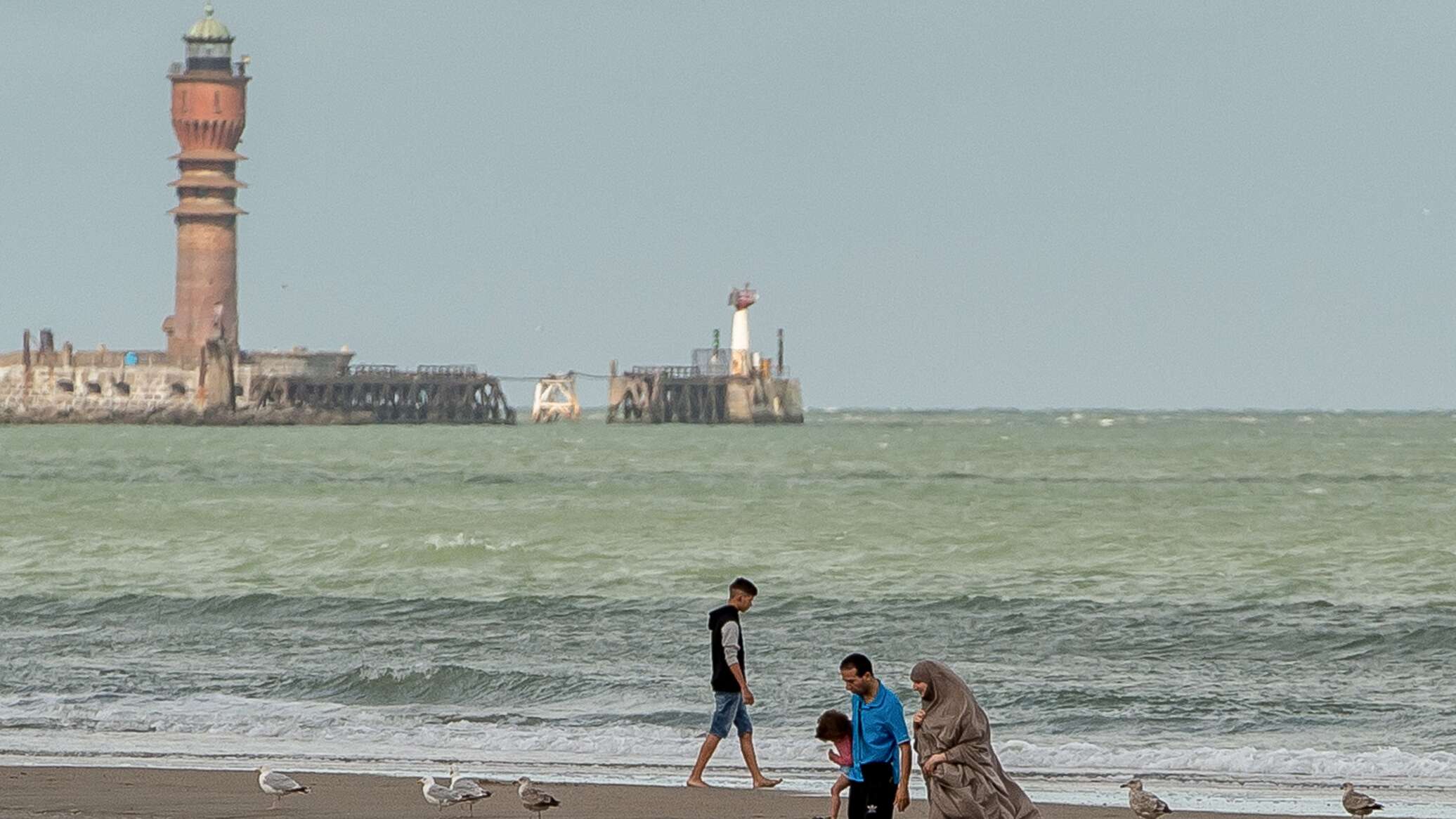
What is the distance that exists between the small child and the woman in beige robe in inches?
23.3

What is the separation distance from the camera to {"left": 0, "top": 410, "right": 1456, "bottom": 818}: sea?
13.4 m

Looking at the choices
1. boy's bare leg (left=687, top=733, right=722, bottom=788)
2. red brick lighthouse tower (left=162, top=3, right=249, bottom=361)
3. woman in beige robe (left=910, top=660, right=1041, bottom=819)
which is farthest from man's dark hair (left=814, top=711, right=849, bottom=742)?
red brick lighthouse tower (left=162, top=3, right=249, bottom=361)

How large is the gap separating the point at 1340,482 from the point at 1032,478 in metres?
8.64

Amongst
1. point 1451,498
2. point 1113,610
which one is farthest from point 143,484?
point 1113,610

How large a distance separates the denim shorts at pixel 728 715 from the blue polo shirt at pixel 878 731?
236 centimetres

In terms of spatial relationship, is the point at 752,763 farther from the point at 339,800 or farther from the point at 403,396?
the point at 403,396

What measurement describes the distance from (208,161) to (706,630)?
268 feet

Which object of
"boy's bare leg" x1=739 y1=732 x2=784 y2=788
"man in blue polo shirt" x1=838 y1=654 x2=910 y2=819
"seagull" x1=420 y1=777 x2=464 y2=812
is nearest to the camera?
"man in blue polo shirt" x1=838 y1=654 x2=910 y2=819

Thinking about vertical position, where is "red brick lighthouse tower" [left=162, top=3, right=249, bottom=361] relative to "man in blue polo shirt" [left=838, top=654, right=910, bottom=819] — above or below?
above

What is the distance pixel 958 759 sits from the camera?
339 inches

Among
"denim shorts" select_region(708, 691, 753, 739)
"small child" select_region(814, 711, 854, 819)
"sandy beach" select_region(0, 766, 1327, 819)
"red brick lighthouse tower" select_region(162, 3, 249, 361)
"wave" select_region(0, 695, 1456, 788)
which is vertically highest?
"red brick lighthouse tower" select_region(162, 3, 249, 361)

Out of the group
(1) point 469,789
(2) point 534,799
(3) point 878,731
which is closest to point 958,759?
(3) point 878,731

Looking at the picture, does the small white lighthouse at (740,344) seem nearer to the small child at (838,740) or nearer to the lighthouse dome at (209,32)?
the lighthouse dome at (209,32)

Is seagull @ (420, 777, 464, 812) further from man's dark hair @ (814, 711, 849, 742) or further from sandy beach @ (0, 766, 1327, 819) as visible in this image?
man's dark hair @ (814, 711, 849, 742)
